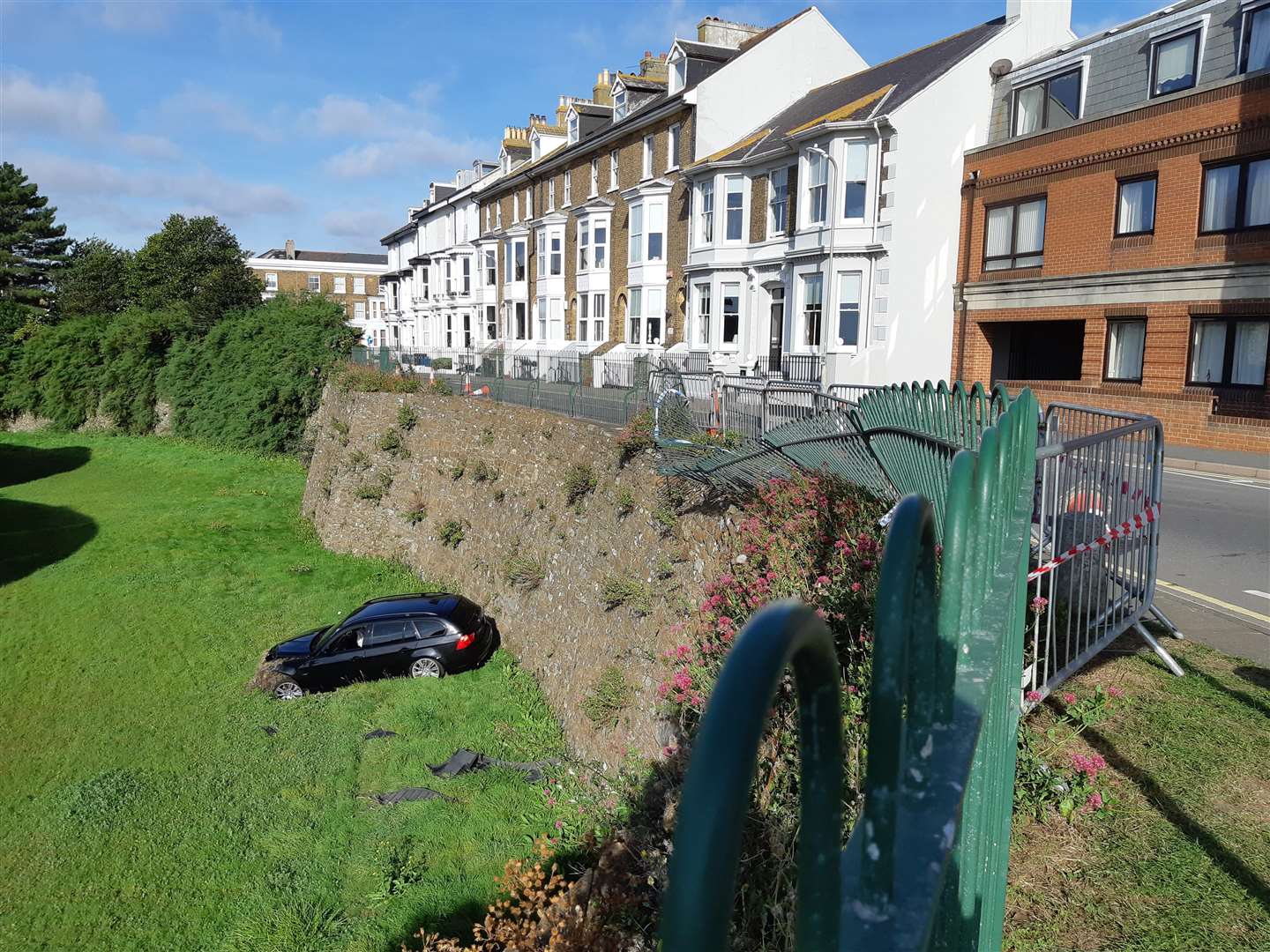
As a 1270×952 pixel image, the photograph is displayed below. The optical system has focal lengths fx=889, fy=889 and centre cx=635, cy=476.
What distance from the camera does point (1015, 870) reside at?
4781mm

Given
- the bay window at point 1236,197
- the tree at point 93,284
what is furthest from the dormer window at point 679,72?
the tree at point 93,284

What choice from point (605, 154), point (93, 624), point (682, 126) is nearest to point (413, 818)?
point (93, 624)

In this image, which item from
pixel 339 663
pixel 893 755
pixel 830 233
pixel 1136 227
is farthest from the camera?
pixel 830 233

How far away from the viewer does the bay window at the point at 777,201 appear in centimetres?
2983

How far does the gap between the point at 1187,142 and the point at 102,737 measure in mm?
27045

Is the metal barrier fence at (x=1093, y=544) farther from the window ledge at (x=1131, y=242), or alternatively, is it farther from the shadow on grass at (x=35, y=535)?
the shadow on grass at (x=35, y=535)

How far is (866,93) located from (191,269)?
1923 inches

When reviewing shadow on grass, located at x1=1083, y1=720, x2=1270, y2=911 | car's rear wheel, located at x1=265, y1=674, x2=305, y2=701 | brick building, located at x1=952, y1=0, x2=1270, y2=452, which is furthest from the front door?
shadow on grass, located at x1=1083, y1=720, x2=1270, y2=911

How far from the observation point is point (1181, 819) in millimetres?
5094

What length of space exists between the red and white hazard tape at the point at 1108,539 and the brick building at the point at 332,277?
3321 inches

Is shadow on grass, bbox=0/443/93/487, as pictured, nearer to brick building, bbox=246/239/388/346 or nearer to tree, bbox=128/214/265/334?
tree, bbox=128/214/265/334

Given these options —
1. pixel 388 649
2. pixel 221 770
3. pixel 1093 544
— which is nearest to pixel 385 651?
pixel 388 649

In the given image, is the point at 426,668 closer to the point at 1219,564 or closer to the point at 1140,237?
the point at 1219,564

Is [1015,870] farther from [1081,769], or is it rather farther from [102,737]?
[102,737]
